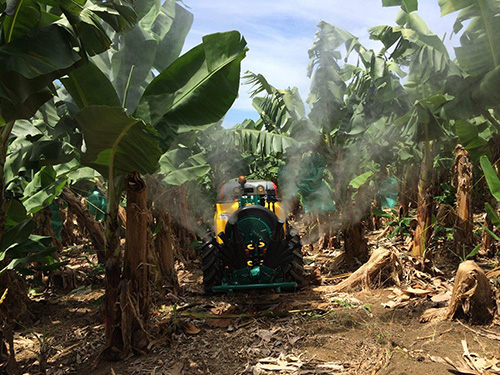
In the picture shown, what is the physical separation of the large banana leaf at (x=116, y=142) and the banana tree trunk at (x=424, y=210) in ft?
16.9

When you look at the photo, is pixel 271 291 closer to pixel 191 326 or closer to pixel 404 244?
pixel 191 326

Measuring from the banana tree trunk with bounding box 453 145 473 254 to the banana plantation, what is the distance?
28 millimetres

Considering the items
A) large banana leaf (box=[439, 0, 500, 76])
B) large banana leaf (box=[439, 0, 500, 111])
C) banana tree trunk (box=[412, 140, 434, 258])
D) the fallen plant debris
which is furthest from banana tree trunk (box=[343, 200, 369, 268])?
the fallen plant debris

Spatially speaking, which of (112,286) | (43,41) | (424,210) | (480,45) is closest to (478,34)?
(480,45)

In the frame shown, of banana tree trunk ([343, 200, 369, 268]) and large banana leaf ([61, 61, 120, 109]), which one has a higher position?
large banana leaf ([61, 61, 120, 109])

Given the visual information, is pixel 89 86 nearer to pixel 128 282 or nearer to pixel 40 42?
pixel 40 42

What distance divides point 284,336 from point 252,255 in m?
2.00

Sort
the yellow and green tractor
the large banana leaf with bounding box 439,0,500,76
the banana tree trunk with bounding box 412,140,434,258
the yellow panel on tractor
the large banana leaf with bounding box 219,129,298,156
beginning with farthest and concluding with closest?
the large banana leaf with bounding box 219,129,298,156
the yellow panel on tractor
the banana tree trunk with bounding box 412,140,434,258
the yellow and green tractor
the large banana leaf with bounding box 439,0,500,76

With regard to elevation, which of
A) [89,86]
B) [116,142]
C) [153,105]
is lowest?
[116,142]

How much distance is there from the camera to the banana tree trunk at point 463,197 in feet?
24.2

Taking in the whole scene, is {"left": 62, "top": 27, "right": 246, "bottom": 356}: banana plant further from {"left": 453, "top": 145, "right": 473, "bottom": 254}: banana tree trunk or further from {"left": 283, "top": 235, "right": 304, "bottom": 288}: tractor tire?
{"left": 453, "top": 145, "right": 473, "bottom": 254}: banana tree trunk

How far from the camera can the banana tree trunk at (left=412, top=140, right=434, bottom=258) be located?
298 inches

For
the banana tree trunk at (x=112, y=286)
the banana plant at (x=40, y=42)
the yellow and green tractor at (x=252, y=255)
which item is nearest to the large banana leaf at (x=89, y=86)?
the banana plant at (x=40, y=42)

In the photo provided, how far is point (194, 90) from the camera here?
15.4ft
